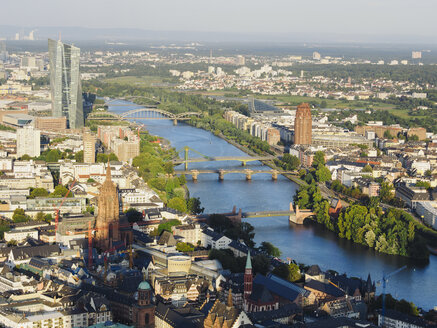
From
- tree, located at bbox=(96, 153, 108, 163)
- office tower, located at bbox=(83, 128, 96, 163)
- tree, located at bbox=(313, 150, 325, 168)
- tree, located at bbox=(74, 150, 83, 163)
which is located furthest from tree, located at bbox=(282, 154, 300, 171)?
tree, located at bbox=(74, 150, 83, 163)

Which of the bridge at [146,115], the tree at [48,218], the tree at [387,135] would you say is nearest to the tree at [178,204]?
the tree at [48,218]

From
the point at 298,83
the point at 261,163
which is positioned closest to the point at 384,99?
the point at 298,83

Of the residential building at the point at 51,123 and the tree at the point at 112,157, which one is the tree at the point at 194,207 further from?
the residential building at the point at 51,123

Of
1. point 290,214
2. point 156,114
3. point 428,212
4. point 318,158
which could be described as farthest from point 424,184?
point 156,114

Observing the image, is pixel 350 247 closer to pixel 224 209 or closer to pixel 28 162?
pixel 224 209

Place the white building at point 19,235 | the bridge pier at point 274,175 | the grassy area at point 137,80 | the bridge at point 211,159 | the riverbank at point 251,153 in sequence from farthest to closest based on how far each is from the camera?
1. the grassy area at point 137,80
2. the bridge at point 211,159
3. the bridge pier at point 274,175
4. the riverbank at point 251,153
5. the white building at point 19,235
